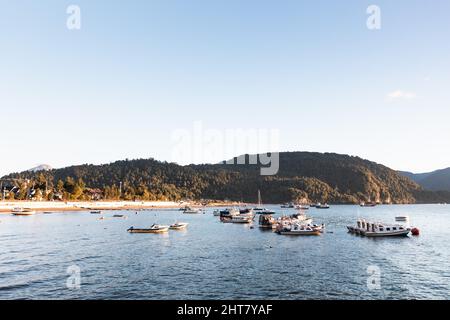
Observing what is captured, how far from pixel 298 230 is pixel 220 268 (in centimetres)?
6154

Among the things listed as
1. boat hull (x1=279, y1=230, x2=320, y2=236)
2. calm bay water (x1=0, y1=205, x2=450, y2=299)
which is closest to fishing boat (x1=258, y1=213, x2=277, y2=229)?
boat hull (x1=279, y1=230, x2=320, y2=236)

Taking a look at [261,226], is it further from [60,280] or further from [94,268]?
[60,280]

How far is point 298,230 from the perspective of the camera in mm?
118125

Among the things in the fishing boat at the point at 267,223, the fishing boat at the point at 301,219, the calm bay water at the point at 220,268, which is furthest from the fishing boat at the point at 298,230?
the fishing boat at the point at 301,219

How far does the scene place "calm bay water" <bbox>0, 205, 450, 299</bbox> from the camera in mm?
46250

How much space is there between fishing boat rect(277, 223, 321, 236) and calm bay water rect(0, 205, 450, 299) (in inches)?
554

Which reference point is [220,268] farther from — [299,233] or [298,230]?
[298,230]

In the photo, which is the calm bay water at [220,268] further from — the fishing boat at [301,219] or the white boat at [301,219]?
the fishing boat at [301,219]

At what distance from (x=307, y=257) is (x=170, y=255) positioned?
91.2ft
